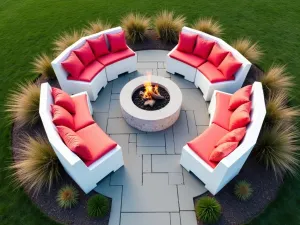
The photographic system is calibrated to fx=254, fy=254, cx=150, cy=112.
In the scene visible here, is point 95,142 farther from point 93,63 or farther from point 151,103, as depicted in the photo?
point 93,63

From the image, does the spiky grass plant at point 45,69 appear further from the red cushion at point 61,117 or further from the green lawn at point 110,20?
the red cushion at point 61,117

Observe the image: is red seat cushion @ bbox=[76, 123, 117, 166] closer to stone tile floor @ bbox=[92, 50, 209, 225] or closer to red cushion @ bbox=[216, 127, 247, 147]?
stone tile floor @ bbox=[92, 50, 209, 225]

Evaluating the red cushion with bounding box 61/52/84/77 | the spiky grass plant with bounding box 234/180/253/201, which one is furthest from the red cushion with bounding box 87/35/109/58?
the spiky grass plant with bounding box 234/180/253/201

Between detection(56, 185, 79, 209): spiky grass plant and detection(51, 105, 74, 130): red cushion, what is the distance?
1.23 m

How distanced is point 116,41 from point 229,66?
10.2 feet

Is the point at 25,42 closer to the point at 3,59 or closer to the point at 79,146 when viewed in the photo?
the point at 3,59

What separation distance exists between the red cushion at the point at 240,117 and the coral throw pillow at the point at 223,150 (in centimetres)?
56

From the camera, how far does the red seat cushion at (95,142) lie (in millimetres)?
4855

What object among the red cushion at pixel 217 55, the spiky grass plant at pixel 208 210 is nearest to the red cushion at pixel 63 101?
the spiky grass plant at pixel 208 210

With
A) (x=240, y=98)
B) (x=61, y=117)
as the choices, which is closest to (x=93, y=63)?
(x=61, y=117)

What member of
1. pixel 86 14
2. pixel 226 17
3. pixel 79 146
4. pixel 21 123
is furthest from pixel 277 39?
pixel 21 123

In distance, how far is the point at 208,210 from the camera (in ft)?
15.1

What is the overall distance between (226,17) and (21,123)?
7641 millimetres

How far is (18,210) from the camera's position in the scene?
4.92 metres
